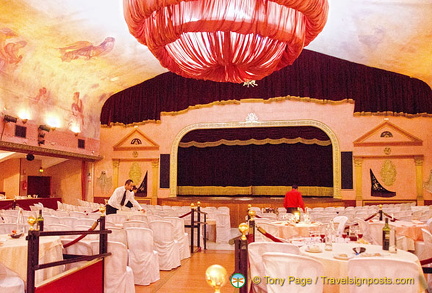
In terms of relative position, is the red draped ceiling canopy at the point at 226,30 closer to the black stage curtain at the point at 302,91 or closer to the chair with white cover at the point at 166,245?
the chair with white cover at the point at 166,245

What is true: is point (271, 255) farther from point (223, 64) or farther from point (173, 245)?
point (173, 245)

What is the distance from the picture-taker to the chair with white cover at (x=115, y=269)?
5.24 meters

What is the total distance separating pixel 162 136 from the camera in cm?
1925

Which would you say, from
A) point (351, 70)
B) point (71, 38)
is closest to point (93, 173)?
point (71, 38)

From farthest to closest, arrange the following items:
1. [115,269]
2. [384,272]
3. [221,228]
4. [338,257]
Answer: [221,228] < [115,269] < [338,257] < [384,272]

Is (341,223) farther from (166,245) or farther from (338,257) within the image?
(338,257)

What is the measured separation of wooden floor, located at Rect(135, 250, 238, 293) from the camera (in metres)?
6.00

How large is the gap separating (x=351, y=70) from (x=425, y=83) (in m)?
3.05

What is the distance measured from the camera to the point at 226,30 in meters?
3.10

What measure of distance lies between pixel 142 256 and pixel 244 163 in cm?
1455

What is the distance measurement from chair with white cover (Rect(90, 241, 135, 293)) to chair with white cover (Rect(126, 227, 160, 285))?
38.8 inches

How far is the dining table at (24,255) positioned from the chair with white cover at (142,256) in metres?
1.56

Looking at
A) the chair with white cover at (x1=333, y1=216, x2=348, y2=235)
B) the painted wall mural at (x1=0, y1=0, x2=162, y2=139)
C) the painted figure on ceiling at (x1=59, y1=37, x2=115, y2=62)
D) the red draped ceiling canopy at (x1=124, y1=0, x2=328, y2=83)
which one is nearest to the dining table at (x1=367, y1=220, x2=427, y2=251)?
the chair with white cover at (x1=333, y1=216, x2=348, y2=235)

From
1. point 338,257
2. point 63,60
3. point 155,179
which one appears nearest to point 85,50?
point 63,60
